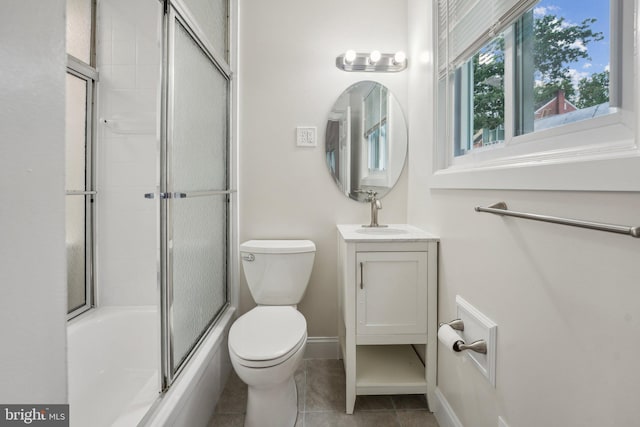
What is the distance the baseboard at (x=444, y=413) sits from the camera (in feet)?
4.19

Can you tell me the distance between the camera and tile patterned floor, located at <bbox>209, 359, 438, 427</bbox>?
Answer: 55.8 inches

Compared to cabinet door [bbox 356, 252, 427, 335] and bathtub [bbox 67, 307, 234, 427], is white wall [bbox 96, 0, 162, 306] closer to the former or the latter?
bathtub [bbox 67, 307, 234, 427]

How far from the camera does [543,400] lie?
0.80 meters

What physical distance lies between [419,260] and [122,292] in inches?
67.4

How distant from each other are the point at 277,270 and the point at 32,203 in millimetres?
1266

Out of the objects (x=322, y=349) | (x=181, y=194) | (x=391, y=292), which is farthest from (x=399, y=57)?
(x=322, y=349)

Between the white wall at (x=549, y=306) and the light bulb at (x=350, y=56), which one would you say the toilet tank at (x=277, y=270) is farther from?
the light bulb at (x=350, y=56)

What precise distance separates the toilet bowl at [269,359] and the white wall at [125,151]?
80cm

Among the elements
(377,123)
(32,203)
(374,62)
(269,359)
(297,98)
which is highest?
(374,62)

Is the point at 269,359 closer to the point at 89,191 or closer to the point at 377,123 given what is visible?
the point at 89,191

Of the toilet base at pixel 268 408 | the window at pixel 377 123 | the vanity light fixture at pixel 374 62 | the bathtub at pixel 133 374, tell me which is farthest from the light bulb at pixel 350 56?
the toilet base at pixel 268 408

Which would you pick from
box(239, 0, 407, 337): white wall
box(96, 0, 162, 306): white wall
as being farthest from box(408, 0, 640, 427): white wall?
box(96, 0, 162, 306): white wall

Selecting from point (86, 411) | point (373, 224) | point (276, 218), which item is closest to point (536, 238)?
point (373, 224)

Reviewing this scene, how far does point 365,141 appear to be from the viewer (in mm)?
1994
